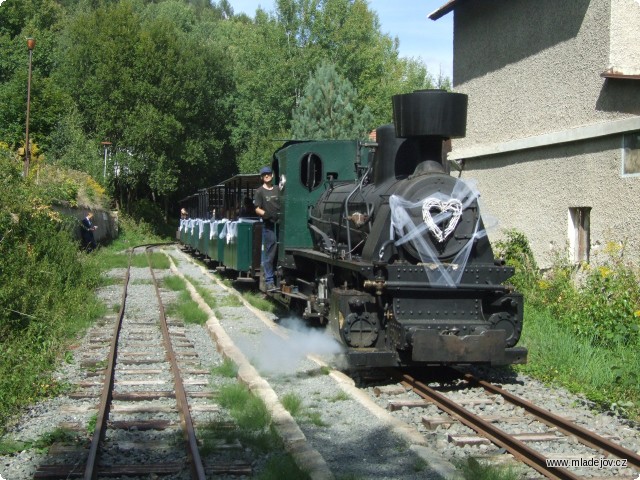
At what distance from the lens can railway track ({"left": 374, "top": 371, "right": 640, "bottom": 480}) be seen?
5262 mm

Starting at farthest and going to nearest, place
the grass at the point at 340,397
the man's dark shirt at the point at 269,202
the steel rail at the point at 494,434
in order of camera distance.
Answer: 1. the man's dark shirt at the point at 269,202
2. the grass at the point at 340,397
3. the steel rail at the point at 494,434

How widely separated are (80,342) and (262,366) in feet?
10.1

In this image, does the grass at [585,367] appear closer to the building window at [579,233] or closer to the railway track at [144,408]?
the building window at [579,233]

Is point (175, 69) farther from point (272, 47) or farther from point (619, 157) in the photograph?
point (619, 157)

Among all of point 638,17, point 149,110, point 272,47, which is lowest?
point 638,17

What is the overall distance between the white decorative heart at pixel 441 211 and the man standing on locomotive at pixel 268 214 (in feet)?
14.9

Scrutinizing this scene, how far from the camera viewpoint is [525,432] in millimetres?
6160

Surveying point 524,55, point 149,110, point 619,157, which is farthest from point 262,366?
point 149,110

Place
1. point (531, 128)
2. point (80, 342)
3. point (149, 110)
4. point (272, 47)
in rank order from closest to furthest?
1. point (80, 342)
2. point (531, 128)
3. point (149, 110)
4. point (272, 47)

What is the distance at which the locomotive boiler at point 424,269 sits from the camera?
754cm

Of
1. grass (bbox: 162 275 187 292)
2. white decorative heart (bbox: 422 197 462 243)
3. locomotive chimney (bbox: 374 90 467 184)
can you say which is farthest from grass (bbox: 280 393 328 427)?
grass (bbox: 162 275 187 292)

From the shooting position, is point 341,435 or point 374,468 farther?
point 341,435

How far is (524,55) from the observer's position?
13.7 m

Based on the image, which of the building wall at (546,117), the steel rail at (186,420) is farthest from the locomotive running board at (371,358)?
the building wall at (546,117)
